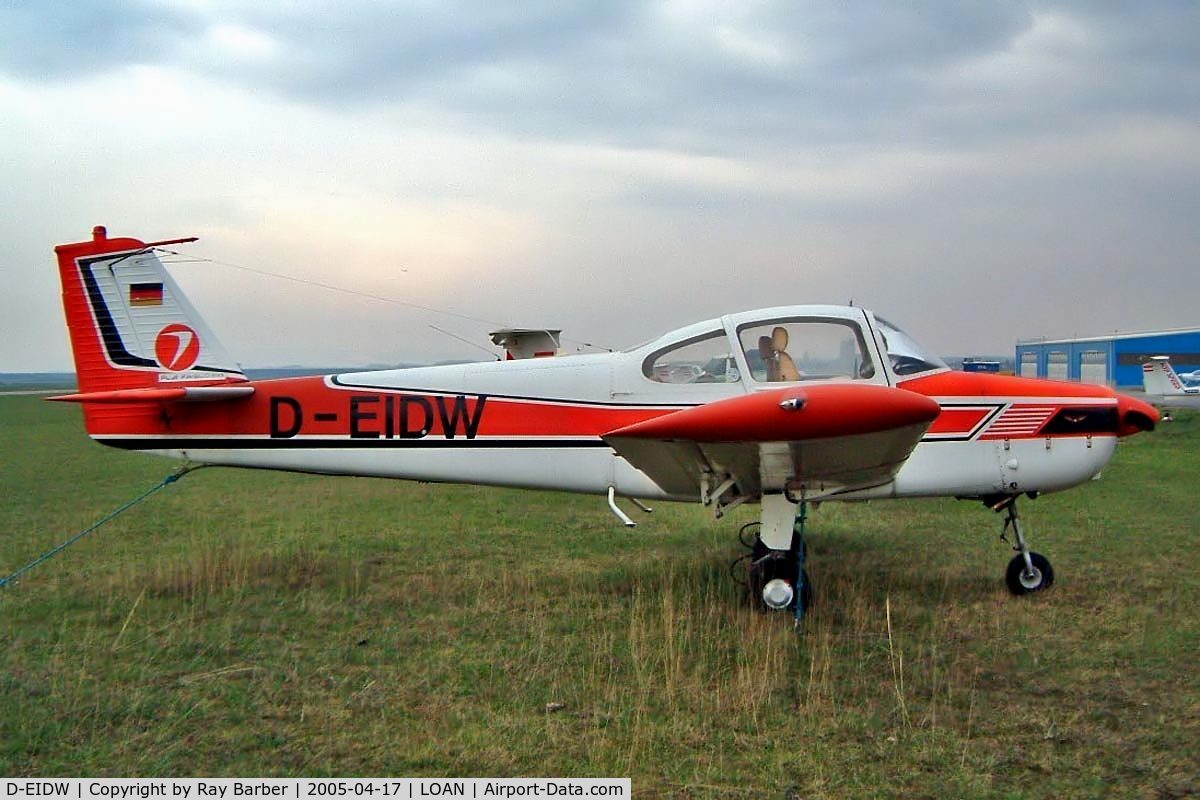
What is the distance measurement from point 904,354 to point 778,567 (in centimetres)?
171

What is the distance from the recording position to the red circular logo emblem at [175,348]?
704cm

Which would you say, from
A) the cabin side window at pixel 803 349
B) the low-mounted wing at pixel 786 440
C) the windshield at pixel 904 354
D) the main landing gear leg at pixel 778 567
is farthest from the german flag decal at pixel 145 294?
the windshield at pixel 904 354

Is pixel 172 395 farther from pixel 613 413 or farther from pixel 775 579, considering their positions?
pixel 775 579

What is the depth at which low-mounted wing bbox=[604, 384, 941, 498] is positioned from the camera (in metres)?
4.64

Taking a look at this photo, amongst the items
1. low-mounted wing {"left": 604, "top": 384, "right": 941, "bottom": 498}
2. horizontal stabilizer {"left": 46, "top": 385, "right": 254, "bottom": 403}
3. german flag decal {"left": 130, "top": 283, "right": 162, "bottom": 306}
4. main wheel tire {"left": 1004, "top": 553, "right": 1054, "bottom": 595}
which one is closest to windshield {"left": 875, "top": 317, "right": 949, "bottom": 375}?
low-mounted wing {"left": 604, "top": 384, "right": 941, "bottom": 498}

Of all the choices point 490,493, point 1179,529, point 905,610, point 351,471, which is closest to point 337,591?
point 351,471

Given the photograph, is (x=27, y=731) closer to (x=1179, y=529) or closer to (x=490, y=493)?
(x=490, y=493)

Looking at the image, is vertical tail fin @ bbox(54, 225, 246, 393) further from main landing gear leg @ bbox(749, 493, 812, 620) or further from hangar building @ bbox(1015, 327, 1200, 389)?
hangar building @ bbox(1015, 327, 1200, 389)

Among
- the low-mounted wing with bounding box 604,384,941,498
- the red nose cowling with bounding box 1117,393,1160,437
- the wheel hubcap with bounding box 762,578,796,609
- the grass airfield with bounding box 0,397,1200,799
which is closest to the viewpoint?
the grass airfield with bounding box 0,397,1200,799

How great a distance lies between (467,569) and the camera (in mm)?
7547

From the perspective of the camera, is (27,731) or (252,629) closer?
(27,731)

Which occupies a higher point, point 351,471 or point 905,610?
point 351,471

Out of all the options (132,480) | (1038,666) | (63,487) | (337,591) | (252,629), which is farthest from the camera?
(132,480)

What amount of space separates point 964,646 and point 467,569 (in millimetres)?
3914
